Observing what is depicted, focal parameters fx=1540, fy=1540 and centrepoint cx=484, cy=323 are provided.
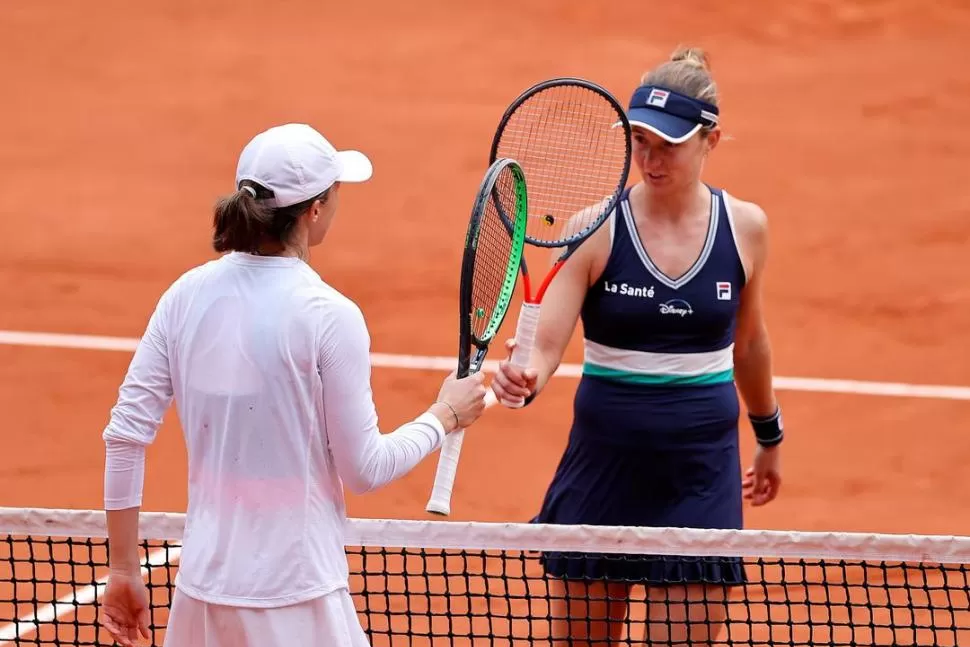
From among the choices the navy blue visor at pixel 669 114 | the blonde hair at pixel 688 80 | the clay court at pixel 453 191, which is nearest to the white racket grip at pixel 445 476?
the navy blue visor at pixel 669 114

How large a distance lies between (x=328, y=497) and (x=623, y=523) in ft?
4.71

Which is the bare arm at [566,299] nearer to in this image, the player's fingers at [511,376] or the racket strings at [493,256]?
the racket strings at [493,256]

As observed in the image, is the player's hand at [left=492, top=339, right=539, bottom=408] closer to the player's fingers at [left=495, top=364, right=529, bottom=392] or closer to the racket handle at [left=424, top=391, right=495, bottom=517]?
the player's fingers at [left=495, top=364, right=529, bottom=392]

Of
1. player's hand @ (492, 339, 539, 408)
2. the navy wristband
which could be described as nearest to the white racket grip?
player's hand @ (492, 339, 539, 408)

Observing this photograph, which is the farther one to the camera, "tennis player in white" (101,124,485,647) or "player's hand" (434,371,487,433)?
"player's hand" (434,371,487,433)

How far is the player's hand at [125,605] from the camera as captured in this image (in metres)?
3.33

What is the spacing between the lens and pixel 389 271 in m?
9.47

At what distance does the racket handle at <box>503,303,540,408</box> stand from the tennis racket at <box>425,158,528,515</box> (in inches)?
3.2

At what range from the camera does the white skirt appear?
125 inches

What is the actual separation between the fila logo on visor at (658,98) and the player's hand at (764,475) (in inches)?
49.6

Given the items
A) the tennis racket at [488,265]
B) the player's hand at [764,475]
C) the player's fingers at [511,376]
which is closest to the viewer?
the tennis racket at [488,265]

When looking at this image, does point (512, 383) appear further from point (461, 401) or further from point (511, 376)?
point (461, 401)

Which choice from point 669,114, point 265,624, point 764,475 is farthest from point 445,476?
point 764,475

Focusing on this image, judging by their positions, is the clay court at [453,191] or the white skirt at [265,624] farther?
the clay court at [453,191]
